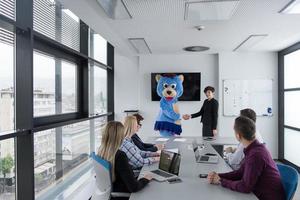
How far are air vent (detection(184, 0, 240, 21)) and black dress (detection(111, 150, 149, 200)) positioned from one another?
172 cm

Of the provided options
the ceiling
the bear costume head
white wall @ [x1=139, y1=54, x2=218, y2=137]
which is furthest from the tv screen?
the ceiling

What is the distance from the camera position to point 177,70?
18.7 feet

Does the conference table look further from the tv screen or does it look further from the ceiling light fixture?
the tv screen

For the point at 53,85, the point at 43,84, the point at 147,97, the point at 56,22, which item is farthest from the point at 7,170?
the point at 147,97

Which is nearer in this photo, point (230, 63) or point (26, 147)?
point (26, 147)

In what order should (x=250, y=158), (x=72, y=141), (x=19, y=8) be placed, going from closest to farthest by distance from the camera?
(x=250, y=158)
(x=19, y=8)
(x=72, y=141)

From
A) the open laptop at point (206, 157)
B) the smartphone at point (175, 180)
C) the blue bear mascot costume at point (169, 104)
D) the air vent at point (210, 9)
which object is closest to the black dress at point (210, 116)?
the blue bear mascot costume at point (169, 104)

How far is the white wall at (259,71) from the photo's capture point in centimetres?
540

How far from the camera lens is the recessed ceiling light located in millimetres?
2579

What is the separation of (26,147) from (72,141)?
4.53 ft

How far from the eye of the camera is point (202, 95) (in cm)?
563

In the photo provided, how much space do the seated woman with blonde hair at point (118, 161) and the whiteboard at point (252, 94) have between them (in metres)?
3.92

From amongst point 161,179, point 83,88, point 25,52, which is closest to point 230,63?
point 83,88

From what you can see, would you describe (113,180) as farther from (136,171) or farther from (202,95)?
(202,95)
